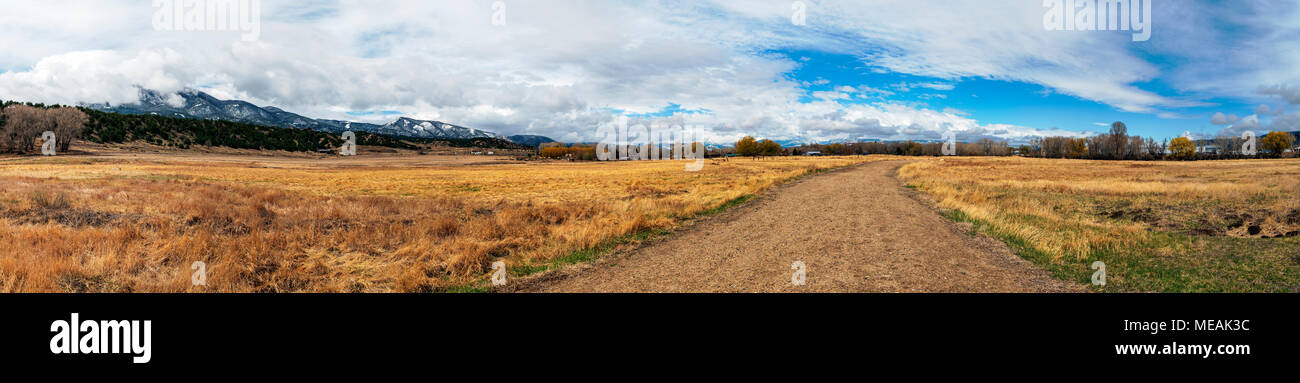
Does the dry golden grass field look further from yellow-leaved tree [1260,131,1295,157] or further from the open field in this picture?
yellow-leaved tree [1260,131,1295,157]

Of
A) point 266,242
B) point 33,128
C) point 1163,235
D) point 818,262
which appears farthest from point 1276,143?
point 33,128

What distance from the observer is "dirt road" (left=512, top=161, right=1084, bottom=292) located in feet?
27.3

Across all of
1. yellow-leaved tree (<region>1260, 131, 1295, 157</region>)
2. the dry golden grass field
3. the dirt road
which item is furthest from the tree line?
yellow-leaved tree (<region>1260, 131, 1295, 157</region>)

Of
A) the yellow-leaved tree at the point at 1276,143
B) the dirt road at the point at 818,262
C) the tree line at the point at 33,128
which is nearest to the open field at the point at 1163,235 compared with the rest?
the dirt road at the point at 818,262

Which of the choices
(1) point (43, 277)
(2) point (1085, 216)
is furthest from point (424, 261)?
(2) point (1085, 216)

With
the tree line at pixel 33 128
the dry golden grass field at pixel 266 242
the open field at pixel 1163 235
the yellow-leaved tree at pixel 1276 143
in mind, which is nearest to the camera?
the dry golden grass field at pixel 266 242

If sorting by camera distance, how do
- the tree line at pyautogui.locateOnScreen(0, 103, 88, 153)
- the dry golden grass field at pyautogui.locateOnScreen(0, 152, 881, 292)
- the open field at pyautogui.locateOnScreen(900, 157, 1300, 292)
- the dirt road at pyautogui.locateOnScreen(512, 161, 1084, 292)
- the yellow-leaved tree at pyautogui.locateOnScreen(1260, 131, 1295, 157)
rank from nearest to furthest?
the dirt road at pyautogui.locateOnScreen(512, 161, 1084, 292)
the dry golden grass field at pyautogui.locateOnScreen(0, 152, 881, 292)
the open field at pyautogui.locateOnScreen(900, 157, 1300, 292)
the tree line at pyautogui.locateOnScreen(0, 103, 88, 153)
the yellow-leaved tree at pyautogui.locateOnScreen(1260, 131, 1295, 157)

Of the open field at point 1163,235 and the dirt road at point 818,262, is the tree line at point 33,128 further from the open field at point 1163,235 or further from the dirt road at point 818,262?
the open field at point 1163,235

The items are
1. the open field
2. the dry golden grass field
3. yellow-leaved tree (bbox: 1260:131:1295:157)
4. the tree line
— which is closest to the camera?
the dry golden grass field

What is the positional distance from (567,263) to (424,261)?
9.60 ft

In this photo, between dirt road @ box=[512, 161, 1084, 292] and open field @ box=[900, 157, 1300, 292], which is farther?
open field @ box=[900, 157, 1300, 292]

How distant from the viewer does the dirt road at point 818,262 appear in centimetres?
831
